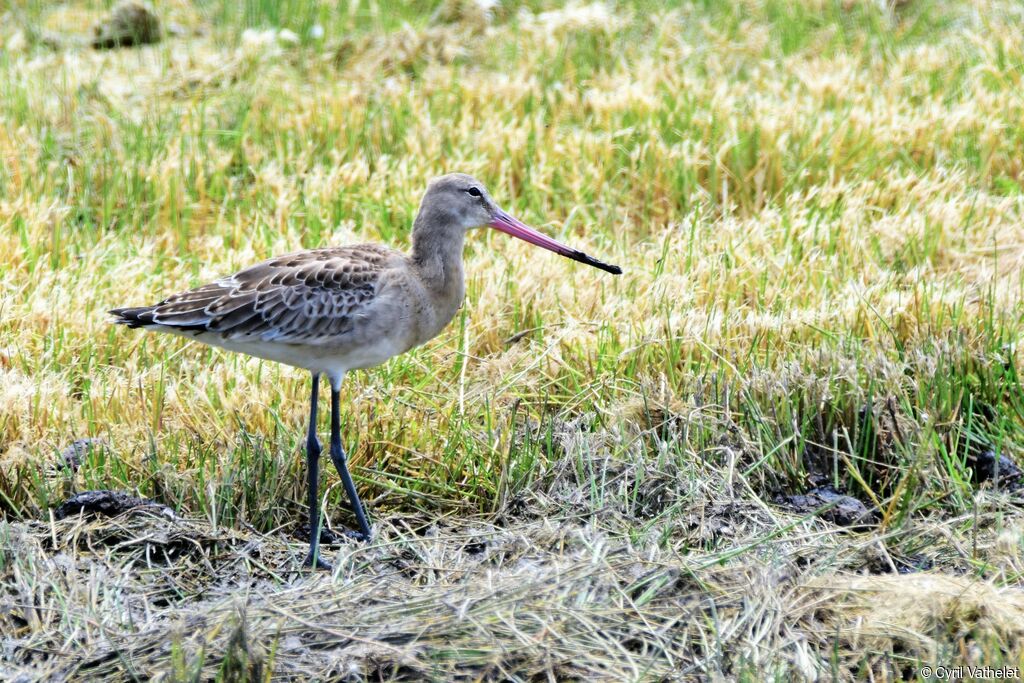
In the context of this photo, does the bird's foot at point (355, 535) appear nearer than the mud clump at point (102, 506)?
No

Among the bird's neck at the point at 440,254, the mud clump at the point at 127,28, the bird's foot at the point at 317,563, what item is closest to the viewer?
the bird's foot at the point at 317,563

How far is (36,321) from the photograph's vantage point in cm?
548

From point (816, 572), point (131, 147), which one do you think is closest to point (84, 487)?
point (816, 572)

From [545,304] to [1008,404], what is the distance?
6.24ft

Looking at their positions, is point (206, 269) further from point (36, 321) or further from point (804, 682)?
point (804, 682)

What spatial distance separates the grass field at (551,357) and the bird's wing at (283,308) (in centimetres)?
44

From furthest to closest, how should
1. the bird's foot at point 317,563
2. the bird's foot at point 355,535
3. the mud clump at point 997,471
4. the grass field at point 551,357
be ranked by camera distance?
the mud clump at point 997,471
the bird's foot at point 355,535
the bird's foot at point 317,563
the grass field at point 551,357

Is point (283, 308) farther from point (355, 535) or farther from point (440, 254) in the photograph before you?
point (355, 535)

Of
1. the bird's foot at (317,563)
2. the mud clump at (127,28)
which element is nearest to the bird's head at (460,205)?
the bird's foot at (317,563)

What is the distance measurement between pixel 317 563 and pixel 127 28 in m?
5.96

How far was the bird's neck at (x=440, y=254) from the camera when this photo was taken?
15.3ft

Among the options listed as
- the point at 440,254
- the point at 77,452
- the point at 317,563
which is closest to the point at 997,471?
the point at 440,254

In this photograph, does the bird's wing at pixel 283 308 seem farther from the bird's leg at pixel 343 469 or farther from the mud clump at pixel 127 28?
the mud clump at pixel 127 28

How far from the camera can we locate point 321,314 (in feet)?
14.4
